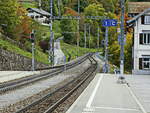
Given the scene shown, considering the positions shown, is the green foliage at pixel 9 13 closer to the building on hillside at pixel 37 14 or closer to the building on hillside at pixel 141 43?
the building on hillside at pixel 141 43

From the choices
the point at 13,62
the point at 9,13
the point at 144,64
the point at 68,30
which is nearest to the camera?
the point at 13,62

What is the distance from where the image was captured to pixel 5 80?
27562mm

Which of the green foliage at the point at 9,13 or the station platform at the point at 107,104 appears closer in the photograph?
the station platform at the point at 107,104

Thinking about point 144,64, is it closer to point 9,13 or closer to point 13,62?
point 13,62

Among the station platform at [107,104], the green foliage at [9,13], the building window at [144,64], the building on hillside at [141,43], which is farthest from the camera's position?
the green foliage at [9,13]

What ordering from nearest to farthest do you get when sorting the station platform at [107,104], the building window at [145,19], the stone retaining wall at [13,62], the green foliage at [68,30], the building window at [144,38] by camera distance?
the station platform at [107,104] → the stone retaining wall at [13,62] → the building window at [144,38] → the building window at [145,19] → the green foliage at [68,30]

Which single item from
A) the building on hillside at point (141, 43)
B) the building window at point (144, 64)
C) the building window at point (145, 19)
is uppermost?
the building window at point (145, 19)

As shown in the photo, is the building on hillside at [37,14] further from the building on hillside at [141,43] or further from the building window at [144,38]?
the building window at [144,38]

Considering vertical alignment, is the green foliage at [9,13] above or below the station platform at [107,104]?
above

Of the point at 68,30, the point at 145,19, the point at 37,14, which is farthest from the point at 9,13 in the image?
the point at 37,14

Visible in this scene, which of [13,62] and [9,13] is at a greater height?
[9,13]

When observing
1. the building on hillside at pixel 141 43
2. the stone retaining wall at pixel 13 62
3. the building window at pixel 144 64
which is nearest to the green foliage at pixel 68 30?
the building on hillside at pixel 141 43

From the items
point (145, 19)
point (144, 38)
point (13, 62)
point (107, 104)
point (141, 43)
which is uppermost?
point (145, 19)

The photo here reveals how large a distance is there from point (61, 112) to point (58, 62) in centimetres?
4588
